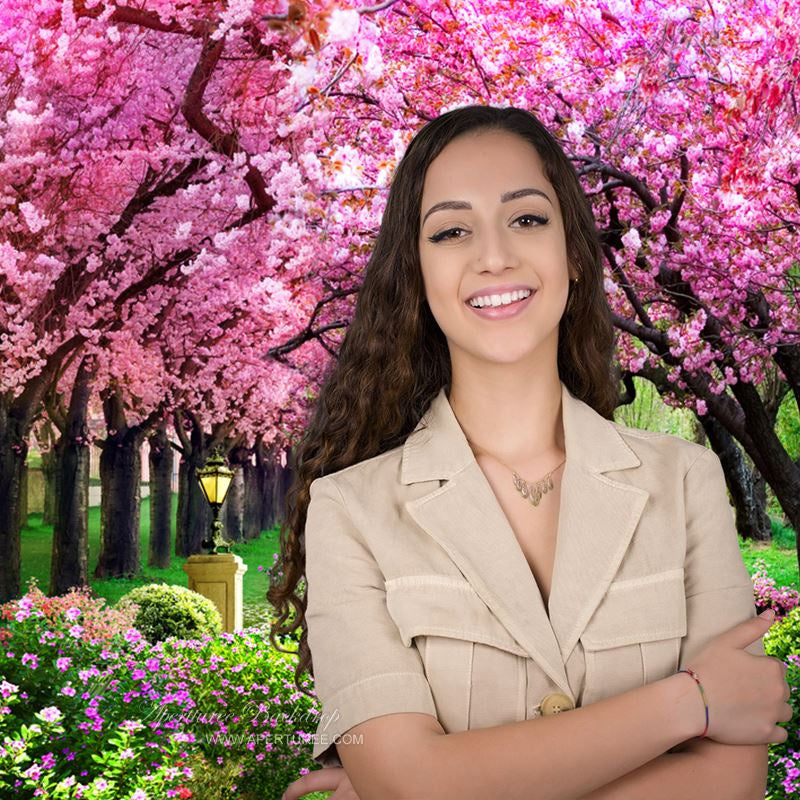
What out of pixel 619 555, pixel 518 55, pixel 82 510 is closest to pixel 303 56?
pixel 518 55

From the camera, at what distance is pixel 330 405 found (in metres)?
2.61

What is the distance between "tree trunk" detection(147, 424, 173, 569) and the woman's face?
19.1 meters

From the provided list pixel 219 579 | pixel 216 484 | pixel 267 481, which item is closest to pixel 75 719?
pixel 216 484

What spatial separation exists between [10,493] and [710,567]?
38.1ft

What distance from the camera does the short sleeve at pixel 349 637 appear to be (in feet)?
6.45

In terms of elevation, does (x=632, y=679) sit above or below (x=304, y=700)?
above

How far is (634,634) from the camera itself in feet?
6.88

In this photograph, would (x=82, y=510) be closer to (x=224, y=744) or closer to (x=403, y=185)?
(x=224, y=744)

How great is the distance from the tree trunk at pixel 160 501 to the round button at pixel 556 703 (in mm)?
19319

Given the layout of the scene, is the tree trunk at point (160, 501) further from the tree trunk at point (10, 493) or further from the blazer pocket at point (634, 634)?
the blazer pocket at point (634, 634)

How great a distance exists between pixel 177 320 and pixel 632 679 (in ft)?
55.8

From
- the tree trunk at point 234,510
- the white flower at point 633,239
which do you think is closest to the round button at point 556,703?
the white flower at point 633,239

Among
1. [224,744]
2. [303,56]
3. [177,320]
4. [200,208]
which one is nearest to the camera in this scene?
[224,744]

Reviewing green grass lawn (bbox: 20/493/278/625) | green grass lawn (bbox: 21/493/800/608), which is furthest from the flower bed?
green grass lawn (bbox: 20/493/278/625)
